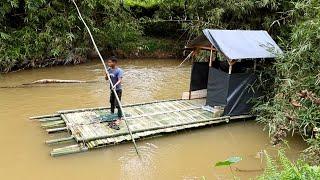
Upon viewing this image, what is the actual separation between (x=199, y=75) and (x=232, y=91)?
142cm

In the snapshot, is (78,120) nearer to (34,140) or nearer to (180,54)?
(34,140)

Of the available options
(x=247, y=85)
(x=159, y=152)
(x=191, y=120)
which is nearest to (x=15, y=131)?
(x=159, y=152)

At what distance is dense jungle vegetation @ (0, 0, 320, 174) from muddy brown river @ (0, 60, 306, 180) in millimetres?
759

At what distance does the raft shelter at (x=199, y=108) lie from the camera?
789 centimetres

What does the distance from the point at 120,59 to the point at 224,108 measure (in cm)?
818

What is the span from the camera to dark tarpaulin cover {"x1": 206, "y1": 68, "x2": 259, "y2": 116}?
8.91m

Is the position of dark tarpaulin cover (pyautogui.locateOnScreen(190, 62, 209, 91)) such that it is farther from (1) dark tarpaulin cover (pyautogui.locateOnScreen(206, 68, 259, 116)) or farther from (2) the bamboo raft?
(1) dark tarpaulin cover (pyautogui.locateOnScreen(206, 68, 259, 116))

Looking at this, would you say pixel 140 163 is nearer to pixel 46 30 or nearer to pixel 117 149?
pixel 117 149

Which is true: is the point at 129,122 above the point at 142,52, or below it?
below

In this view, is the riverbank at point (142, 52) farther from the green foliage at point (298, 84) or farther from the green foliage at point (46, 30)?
the green foliage at point (298, 84)

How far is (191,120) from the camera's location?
8.72 m

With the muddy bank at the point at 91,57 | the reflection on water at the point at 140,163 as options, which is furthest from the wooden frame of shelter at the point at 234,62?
the muddy bank at the point at 91,57

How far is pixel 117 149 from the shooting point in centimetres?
766

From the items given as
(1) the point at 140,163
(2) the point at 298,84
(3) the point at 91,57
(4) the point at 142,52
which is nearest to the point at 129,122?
(1) the point at 140,163
